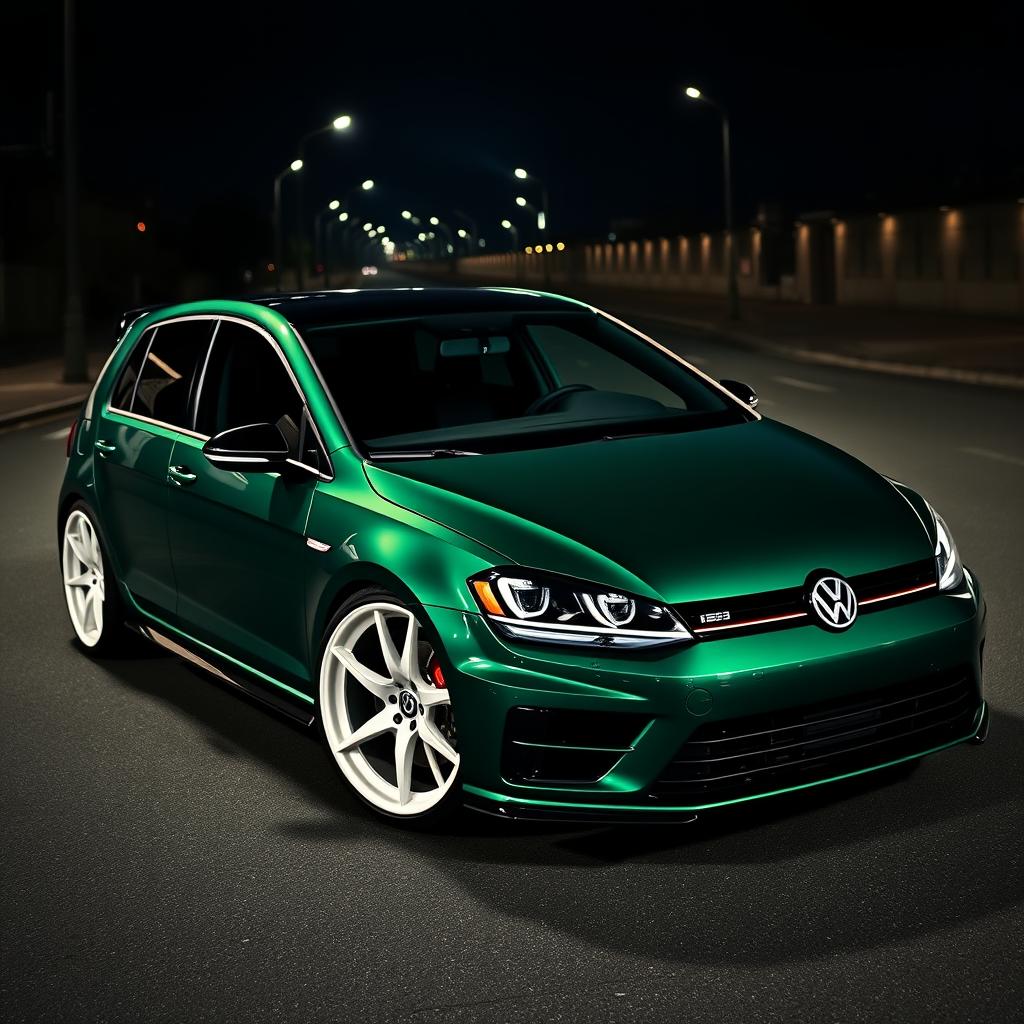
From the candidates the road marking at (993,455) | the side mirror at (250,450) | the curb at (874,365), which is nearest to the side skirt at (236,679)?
the side mirror at (250,450)

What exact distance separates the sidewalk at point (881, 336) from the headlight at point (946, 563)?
739 inches

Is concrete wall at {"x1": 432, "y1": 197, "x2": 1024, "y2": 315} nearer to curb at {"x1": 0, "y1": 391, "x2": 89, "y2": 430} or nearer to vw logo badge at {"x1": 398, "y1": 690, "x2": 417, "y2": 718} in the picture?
curb at {"x1": 0, "y1": 391, "x2": 89, "y2": 430}

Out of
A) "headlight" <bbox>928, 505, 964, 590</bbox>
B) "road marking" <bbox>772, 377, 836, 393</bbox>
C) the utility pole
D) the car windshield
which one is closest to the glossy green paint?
the car windshield

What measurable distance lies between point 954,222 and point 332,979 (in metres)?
46.6

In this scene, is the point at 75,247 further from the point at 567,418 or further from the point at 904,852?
the point at 904,852

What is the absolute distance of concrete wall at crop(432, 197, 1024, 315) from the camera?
4469 centimetres

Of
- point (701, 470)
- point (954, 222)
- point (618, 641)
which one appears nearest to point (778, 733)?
point (618, 641)

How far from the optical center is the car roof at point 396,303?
237 inches

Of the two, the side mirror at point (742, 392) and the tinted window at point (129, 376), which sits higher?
the tinted window at point (129, 376)

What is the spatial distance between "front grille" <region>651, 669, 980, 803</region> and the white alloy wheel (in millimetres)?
3365

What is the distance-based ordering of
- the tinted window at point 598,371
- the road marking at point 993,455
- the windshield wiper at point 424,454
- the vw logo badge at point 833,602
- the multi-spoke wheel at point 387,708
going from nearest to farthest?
1. the vw logo badge at point 833,602
2. the multi-spoke wheel at point 387,708
3. the windshield wiper at point 424,454
4. the road marking at point 993,455
5. the tinted window at point 598,371

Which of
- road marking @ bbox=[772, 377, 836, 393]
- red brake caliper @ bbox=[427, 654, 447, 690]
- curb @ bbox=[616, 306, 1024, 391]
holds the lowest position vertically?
red brake caliper @ bbox=[427, 654, 447, 690]

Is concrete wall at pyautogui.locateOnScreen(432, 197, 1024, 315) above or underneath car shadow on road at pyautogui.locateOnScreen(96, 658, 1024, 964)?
above

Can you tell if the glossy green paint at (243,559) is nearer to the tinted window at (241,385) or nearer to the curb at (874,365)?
the tinted window at (241,385)
